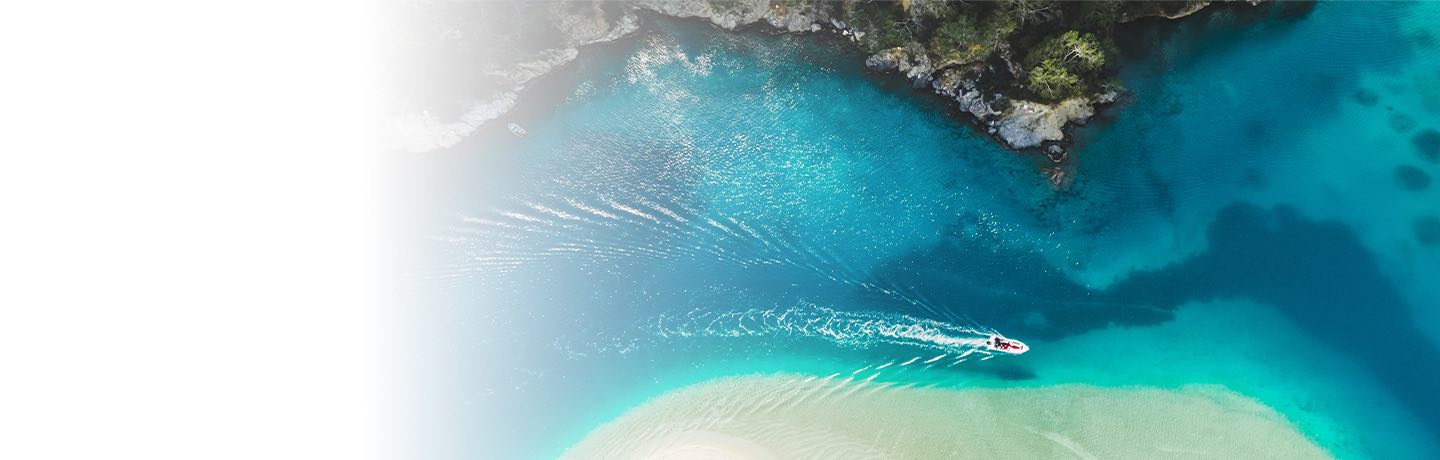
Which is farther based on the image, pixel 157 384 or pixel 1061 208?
pixel 157 384

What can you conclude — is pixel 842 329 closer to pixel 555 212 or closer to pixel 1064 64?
pixel 555 212

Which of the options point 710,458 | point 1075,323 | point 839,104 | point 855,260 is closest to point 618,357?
point 710,458

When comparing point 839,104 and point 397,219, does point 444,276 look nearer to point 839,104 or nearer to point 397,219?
point 397,219

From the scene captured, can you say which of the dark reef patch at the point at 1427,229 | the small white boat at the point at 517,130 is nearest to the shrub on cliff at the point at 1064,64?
the dark reef patch at the point at 1427,229

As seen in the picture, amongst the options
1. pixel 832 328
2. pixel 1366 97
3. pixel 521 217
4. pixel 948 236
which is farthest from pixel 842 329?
pixel 1366 97

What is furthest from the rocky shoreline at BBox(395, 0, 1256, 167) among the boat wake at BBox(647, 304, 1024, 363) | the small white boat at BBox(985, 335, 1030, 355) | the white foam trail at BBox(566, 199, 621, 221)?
the boat wake at BBox(647, 304, 1024, 363)

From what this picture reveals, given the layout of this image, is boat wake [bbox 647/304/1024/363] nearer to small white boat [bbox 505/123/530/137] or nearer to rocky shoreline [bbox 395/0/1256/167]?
rocky shoreline [bbox 395/0/1256/167]
